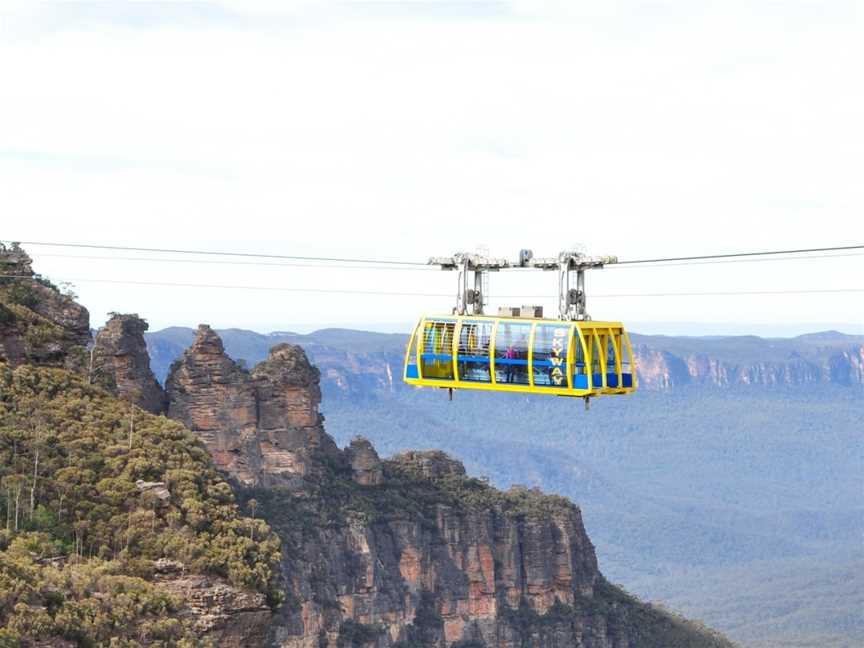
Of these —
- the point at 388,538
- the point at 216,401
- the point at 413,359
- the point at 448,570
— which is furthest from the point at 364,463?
the point at 413,359

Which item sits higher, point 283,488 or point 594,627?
point 283,488

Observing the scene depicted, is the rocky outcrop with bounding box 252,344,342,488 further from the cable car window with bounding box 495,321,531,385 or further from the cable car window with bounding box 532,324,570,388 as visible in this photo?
the cable car window with bounding box 532,324,570,388

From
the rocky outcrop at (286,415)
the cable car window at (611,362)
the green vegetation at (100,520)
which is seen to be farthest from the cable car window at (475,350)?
the rocky outcrop at (286,415)

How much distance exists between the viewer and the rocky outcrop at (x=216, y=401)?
337ft

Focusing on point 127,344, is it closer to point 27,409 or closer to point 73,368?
point 73,368

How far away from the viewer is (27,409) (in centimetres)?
5916

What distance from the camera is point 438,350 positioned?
49.6 meters

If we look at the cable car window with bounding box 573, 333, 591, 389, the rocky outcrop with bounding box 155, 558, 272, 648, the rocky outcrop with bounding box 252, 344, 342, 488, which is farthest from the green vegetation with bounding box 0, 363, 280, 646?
the rocky outcrop with bounding box 252, 344, 342, 488

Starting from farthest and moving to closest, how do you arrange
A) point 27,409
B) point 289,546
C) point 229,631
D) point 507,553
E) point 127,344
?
point 507,553, point 289,546, point 127,344, point 27,409, point 229,631

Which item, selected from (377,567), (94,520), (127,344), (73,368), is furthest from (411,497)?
(94,520)

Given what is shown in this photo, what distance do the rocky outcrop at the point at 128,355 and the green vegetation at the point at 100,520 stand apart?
1268 inches

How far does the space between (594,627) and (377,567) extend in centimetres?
1894

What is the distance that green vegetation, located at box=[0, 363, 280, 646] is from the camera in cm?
4700

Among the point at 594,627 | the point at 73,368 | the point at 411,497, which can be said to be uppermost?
the point at 73,368
